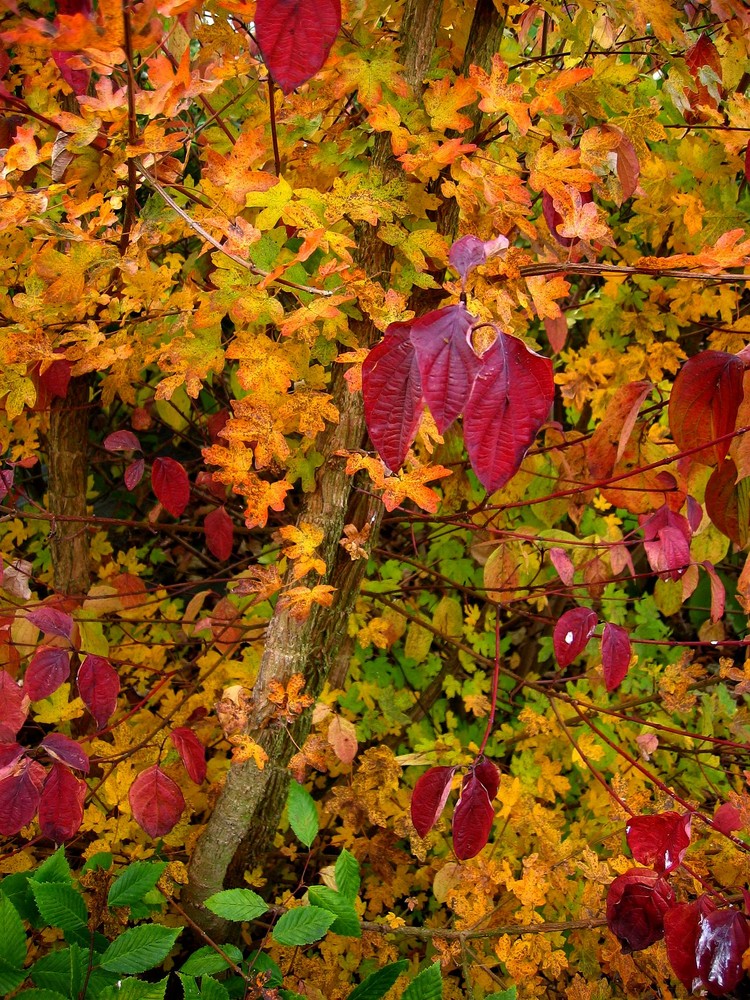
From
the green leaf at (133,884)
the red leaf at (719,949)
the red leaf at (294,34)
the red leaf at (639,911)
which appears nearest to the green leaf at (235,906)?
the green leaf at (133,884)

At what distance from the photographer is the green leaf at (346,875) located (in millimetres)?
1425

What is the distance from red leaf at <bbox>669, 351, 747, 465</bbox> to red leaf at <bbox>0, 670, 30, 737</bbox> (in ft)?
3.44

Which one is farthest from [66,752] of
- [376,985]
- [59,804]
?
[376,985]

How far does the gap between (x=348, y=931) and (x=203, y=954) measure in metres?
0.27

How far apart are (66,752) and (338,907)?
1.83ft

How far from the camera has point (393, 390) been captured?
0.77 meters

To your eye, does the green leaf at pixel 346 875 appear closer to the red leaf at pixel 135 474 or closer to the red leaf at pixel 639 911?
the red leaf at pixel 639 911

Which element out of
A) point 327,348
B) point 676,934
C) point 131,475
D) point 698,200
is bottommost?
point 676,934

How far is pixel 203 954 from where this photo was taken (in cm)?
144

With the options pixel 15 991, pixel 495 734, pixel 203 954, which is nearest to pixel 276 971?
pixel 203 954

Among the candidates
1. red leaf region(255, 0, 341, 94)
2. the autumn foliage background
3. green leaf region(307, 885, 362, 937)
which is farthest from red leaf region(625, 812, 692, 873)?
red leaf region(255, 0, 341, 94)

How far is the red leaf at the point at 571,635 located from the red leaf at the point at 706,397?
1.80ft

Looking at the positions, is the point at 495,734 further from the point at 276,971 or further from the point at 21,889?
the point at 21,889

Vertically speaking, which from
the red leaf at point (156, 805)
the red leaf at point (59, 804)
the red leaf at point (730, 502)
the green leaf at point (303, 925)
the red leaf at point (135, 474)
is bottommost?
the green leaf at point (303, 925)
